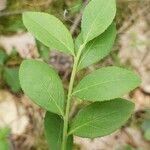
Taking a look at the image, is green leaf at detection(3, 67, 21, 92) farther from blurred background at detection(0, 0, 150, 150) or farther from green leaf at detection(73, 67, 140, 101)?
green leaf at detection(73, 67, 140, 101)

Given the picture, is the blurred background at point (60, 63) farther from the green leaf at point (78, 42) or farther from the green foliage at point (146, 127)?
the green leaf at point (78, 42)

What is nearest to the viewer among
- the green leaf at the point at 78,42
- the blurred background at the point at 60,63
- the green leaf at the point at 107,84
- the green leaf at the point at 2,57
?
the green leaf at the point at 107,84

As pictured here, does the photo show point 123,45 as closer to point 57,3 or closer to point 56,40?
point 57,3

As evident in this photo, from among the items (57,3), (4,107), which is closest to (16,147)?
(4,107)

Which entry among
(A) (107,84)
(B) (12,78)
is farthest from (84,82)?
(B) (12,78)

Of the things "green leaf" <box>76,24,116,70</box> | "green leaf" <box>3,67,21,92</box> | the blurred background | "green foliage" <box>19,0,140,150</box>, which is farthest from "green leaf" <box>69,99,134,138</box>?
"green leaf" <box>3,67,21,92</box>

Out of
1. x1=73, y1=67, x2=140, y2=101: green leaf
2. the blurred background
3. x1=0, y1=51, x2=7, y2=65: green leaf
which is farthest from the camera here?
x1=0, y1=51, x2=7, y2=65: green leaf

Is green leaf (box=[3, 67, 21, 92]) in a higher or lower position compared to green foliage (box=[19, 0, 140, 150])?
lower

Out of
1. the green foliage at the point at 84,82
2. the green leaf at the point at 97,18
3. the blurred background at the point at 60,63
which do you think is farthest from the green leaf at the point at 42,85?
the blurred background at the point at 60,63
